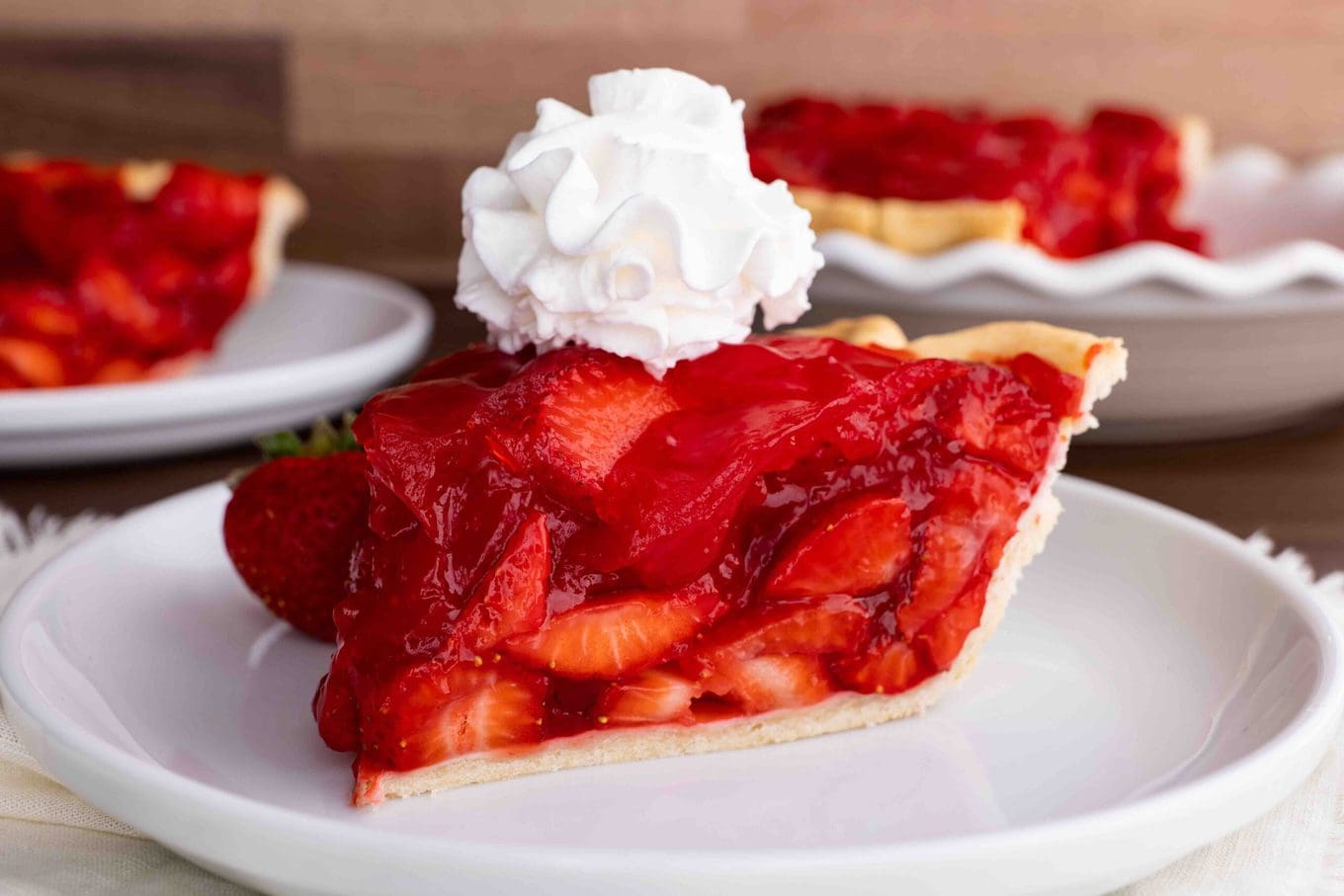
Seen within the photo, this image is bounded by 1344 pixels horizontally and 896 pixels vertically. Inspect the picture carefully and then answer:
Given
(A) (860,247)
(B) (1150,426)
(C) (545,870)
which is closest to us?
(C) (545,870)

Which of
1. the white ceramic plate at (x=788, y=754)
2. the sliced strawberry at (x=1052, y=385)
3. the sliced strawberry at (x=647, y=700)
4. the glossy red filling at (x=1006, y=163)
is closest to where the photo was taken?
the white ceramic plate at (x=788, y=754)

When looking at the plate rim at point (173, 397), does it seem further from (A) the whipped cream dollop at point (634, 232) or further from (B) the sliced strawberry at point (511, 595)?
(B) the sliced strawberry at point (511, 595)

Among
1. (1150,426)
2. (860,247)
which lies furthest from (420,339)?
(1150,426)

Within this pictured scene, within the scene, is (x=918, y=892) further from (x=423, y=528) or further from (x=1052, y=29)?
(x=1052, y=29)

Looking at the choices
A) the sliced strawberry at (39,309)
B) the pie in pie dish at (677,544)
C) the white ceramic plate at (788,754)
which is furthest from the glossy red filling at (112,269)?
the pie in pie dish at (677,544)

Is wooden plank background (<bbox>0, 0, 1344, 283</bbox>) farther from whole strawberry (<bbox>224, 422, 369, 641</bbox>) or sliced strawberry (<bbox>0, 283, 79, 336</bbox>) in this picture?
whole strawberry (<bbox>224, 422, 369, 641</bbox>)

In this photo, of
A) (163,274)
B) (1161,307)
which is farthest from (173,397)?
(1161,307)
